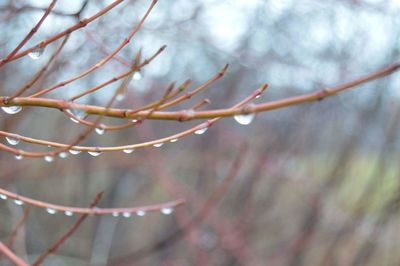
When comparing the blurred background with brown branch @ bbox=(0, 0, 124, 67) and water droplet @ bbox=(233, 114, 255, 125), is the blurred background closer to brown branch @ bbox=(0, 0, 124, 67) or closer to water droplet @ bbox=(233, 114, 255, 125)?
brown branch @ bbox=(0, 0, 124, 67)

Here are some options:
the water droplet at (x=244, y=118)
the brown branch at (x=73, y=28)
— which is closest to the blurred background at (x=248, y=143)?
the brown branch at (x=73, y=28)

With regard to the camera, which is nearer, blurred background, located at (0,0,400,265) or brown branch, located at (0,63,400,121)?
brown branch, located at (0,63,400,121)

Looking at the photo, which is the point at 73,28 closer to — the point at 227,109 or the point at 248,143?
the point at 227,109

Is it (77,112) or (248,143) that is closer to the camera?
(77,112)

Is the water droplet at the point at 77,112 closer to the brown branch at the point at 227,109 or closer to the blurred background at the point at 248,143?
the brown branch at the point at 227,109

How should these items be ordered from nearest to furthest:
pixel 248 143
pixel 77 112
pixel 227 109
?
A: pixel 227 109 < pixel 77 112 < pixel 248 143

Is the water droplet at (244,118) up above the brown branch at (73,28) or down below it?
below

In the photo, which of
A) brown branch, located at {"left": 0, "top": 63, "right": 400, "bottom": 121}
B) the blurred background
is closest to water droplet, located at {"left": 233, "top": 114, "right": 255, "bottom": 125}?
brown branch, located at {"left": 0, "top": 63, "right": 400, "bottom": 121}

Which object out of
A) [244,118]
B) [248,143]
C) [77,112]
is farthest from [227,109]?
[248,143]
